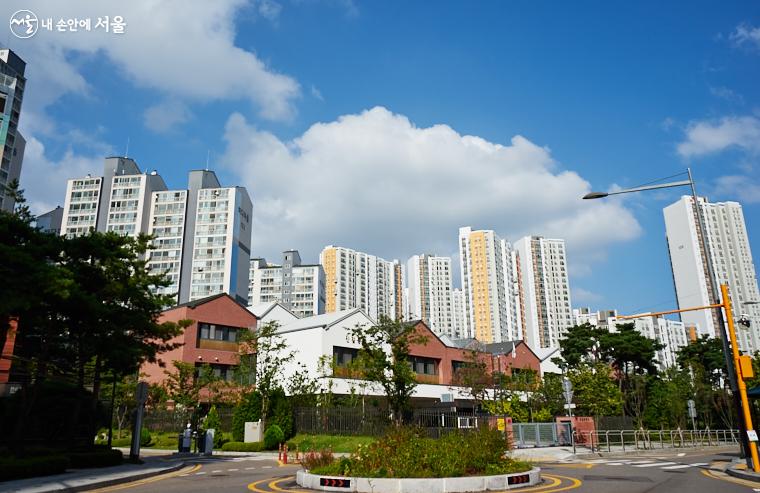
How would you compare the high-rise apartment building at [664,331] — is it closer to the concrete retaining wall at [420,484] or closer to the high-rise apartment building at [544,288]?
the high-rise apartment building at [544,288]

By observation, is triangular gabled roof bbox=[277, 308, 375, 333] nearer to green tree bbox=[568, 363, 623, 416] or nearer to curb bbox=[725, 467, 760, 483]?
green tree bbox=[568, 363, 623, 416]

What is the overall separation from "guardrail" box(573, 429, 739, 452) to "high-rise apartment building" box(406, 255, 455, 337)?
123 metres

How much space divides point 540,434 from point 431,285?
141 metres

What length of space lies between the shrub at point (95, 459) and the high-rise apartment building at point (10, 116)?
6786cm

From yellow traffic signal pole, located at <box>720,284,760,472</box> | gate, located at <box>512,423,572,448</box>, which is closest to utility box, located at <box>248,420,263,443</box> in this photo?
gate, located at <box>512,423,572,448</box>

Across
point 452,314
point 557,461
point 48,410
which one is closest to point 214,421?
point 48,410

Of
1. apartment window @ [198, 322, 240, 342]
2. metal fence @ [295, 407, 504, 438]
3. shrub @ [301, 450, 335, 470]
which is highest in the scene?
apartment window @ [198, 322, 240, 342]

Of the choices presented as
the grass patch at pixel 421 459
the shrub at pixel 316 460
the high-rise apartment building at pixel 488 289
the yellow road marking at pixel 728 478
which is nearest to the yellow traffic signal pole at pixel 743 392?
the yellow road marking at pixel 728 478

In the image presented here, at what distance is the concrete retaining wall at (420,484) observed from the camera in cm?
1208

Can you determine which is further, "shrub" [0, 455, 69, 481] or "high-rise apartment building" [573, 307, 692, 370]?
"high-rise apartment building" [573, 307, 692, 370]

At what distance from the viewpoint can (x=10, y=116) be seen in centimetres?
8306

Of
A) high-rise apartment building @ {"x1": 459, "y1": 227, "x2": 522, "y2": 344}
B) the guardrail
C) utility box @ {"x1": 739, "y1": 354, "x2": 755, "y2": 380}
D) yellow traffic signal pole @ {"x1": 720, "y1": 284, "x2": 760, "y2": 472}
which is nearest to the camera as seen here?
yellow traffic signal pole @ {"x1": 720, "y1": 284, "x2": 760, "y2": 472}

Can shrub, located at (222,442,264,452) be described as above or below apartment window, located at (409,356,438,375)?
below

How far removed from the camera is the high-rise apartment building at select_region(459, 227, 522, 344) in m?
146
